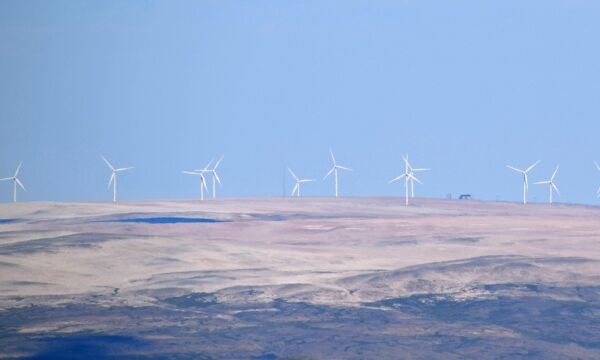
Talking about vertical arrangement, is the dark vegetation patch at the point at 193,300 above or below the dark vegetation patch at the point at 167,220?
below

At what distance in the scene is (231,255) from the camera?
54469mm

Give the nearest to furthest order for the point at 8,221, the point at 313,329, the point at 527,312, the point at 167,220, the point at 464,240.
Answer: the point at 313,329
the point at 527,312
the point at 464,240
the point at 167,220
the point at 8,221

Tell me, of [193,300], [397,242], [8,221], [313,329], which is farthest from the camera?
[8,221]

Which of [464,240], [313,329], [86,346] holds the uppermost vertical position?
[464,240]

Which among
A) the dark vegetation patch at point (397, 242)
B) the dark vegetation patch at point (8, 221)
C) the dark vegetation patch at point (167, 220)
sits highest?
the dark vegetation patch at point (167, 220)

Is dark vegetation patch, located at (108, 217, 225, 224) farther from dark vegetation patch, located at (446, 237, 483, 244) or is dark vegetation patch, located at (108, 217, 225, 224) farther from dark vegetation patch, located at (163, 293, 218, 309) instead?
dark vegetation patch, located at (163, 293, 218, 309)

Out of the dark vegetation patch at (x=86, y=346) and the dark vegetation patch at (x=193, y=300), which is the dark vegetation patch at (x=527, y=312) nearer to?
the dark vegetation patch at (x=193, y=300)

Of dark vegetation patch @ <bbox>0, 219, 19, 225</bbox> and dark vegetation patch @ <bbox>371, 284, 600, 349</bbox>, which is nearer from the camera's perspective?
dark vegetation patch @ <bbox>371, 284, 600, 349</bbox>

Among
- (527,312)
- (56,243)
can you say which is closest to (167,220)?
(56,243)

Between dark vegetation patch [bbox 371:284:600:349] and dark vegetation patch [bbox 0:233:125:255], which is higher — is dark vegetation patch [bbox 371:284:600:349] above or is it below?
below

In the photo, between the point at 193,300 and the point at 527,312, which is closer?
the point at 527,312

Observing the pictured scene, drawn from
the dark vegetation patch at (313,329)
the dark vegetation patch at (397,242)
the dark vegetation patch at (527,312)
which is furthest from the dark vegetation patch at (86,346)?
the dark vegetation patch at (397,242)

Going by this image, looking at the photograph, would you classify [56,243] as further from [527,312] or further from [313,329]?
[527,312]

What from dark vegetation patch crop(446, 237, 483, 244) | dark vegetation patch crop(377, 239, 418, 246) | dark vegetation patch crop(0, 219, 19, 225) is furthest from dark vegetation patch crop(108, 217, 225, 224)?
dark vegetation patch crop(446, 237, 483, 244)
